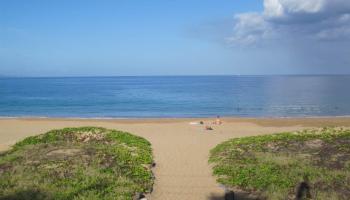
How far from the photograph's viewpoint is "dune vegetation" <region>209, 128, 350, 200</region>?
10.6 meters

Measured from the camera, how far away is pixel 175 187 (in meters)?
11.5

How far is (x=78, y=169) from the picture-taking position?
12.4 m

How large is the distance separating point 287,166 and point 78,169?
262 inches

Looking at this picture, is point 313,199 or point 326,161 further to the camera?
point 326,161

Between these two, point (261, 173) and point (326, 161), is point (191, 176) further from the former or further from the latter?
point (326, 161)

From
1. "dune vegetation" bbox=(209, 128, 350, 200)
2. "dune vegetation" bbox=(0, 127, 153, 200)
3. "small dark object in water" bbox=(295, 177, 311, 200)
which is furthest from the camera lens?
"dune vegetation" bbox=(209, 128, 350, 200)

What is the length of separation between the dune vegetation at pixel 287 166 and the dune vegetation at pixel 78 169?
2731 millimetres

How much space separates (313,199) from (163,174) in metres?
4.90

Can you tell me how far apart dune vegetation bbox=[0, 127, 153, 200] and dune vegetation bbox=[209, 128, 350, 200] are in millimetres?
2731

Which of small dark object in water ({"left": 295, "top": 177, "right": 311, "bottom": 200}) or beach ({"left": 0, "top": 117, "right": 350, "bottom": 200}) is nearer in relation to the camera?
small dark object in water ({"left": 295, "top": 177, "right": 311, "bottom": 200})

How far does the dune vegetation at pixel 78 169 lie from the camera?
34.2ft

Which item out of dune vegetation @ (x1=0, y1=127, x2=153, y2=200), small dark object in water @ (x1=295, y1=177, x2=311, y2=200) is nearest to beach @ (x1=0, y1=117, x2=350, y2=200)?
dune vegetation @ (x1=0, y1=127, x2=153, y2=200)

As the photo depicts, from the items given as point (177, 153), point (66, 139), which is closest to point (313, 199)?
point (177, 153)

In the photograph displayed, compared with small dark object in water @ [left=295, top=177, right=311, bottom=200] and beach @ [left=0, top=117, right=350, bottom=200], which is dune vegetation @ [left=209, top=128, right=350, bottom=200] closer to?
small dark object in water @ [left=295, top=177, right=311, bottom=200]
